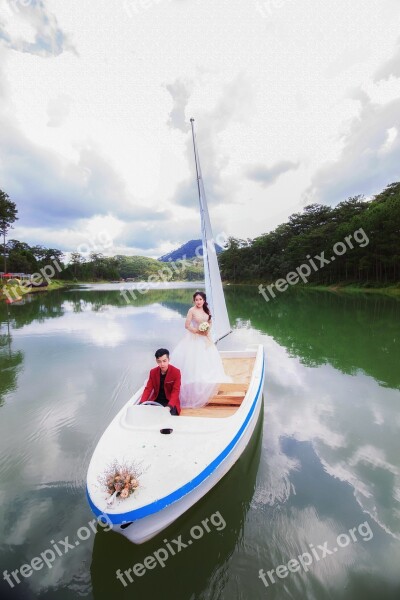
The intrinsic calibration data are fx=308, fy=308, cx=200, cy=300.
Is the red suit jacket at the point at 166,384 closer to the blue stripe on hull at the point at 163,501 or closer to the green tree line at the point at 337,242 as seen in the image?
the blue stripe on hull at the point at 163,501

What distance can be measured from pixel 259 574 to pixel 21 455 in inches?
167

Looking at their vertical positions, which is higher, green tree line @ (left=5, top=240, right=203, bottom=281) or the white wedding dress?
green tree line @ (left=5, top=240, right=203, bottom=281)

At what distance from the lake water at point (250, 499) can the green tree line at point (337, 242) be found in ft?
115

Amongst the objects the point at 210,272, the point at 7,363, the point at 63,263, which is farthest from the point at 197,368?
the point at 63,263

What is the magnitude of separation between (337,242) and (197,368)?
4919cm

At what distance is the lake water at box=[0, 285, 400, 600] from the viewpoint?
3.11 metres

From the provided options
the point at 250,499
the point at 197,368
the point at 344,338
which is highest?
the point at 197,368

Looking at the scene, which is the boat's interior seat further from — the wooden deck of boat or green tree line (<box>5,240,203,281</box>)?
green tree line (<box>5,240,203,281</box>)

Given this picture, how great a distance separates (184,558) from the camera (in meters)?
3.35

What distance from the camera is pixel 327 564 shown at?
10.8ft

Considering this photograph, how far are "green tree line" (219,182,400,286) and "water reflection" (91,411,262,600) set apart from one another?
40.5 metres

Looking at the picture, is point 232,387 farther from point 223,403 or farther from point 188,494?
point 188,494

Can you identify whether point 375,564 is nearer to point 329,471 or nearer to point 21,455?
point 329,471

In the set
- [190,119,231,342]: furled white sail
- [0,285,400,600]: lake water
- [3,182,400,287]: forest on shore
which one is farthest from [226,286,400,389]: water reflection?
[3,182,400,287]: forest on shore
